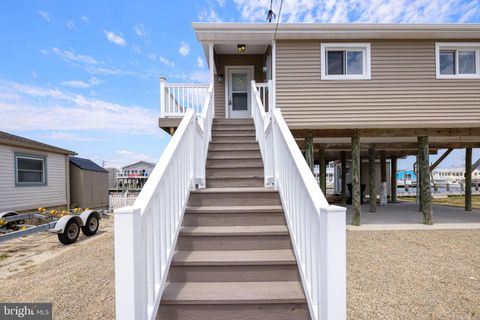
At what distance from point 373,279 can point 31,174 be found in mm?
11590

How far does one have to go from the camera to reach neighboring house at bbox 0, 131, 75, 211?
8727 millimetres

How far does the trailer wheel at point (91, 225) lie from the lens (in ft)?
23.6

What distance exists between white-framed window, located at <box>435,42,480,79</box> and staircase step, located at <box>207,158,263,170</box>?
576 cm

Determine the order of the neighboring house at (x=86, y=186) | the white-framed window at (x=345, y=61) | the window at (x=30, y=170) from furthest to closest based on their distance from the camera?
the neighboring house at (x=86, y=186), the window at (x=30, y=170), the white-framed window at (x=345, y=61)

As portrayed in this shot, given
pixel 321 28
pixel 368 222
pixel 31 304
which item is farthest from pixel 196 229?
pixel 368 222

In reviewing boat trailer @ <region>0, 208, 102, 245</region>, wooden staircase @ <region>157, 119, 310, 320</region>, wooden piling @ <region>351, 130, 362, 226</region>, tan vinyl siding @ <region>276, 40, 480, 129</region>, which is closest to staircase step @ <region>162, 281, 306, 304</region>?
wooden staircase @ <region>157, 119, 310, 320</region>

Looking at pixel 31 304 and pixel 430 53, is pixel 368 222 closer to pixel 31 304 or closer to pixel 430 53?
pixel 430 53

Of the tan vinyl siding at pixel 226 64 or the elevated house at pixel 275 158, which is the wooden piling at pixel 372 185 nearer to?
the elevated house at pixel 275 158

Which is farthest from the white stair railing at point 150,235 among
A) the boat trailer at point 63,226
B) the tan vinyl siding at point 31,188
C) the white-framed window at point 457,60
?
the tan vinyl siding at point 31,188

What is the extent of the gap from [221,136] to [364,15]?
490 cm

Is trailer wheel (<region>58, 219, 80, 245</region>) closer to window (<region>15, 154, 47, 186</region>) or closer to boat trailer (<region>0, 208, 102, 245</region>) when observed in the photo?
boat trailer (<region>0, 208, 102, 245</region>)

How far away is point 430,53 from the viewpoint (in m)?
6.77

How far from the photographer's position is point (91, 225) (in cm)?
743

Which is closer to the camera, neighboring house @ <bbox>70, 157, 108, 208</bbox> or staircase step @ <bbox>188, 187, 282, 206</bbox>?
staircase step @ <bbox>188, 187, 282, 206</bbox>
